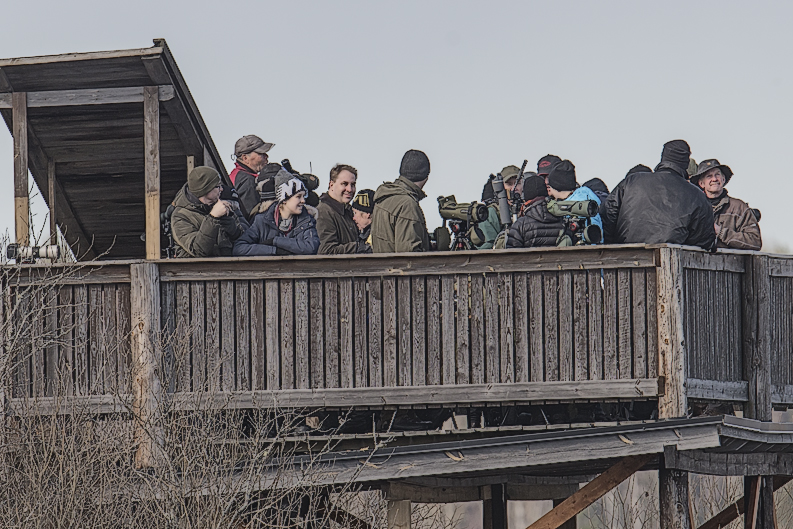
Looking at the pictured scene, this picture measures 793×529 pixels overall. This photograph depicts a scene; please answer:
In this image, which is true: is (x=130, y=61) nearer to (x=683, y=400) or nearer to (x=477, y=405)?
(x=477, y=405)

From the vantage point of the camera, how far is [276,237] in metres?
10.7

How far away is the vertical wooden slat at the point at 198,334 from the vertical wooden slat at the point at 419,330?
1.73 m

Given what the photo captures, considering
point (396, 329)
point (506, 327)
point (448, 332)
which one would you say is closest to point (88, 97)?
point (396, 329)

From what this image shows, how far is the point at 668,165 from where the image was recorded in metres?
10.7

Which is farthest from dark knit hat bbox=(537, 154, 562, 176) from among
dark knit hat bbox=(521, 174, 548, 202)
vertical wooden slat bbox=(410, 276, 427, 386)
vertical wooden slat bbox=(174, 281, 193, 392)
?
vertical wooden slat bbox=(174, 281, 193, 392)

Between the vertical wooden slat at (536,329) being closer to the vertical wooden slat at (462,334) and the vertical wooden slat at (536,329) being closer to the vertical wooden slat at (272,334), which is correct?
the vertical wooden slat at (462,334)

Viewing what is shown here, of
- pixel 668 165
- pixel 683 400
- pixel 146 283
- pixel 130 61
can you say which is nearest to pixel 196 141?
pixel 130 61

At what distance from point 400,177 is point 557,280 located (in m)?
1.58

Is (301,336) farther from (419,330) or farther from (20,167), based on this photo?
(20,167)

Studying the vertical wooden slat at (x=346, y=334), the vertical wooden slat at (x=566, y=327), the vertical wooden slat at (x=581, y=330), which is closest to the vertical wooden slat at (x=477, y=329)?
the vertical wooden slat at (x=566, y=327)

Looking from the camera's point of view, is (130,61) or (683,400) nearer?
(683,400)

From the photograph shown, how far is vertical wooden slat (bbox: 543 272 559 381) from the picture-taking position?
1011 centimetres

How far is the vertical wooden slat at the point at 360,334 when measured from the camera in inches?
403

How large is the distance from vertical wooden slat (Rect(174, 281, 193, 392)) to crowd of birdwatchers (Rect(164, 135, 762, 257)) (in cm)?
36
